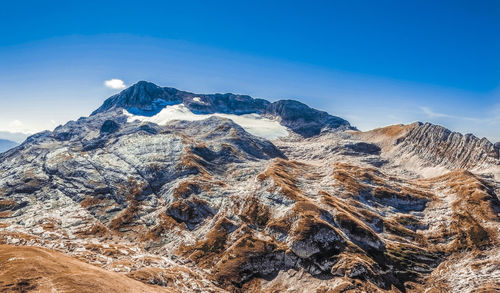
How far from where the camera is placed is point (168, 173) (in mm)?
164000

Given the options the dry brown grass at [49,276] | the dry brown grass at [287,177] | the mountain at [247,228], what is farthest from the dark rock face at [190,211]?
the dry brown grass at [49,276]

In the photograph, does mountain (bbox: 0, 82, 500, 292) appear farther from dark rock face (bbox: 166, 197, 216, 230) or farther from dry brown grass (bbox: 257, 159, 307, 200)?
dry brown grass (bbox: 257, 159, 307, 200)

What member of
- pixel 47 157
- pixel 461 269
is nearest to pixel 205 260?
pixel 461 269

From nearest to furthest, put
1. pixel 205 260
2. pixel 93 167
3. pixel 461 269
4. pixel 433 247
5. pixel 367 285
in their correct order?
1. pixel 367 285
2. pixel 461 269
3. pixel 205 260
4. pixel 433 247
5. pixel 93 167

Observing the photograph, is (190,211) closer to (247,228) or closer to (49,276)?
(247,228)

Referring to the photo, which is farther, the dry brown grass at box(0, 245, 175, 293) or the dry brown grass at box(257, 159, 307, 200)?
the dry brown grass at box(257, 159, 307, 200)

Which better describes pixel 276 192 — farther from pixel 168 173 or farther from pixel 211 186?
pixel 168 173

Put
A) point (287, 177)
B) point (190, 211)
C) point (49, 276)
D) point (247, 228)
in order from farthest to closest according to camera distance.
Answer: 1. point (287, 177)
2. point (190, 211)
3. point (247, 228)
4. point (49, 276)

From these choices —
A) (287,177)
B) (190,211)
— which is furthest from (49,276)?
(287,177)

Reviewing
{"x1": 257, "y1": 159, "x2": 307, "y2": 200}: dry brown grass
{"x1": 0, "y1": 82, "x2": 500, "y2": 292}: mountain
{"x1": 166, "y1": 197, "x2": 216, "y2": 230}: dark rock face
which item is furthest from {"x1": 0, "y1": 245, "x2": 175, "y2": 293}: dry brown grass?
{"x1": 257, "y1": 159, "x2": 307, "y2": 200}: dry brown grass

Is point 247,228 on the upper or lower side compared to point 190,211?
lower

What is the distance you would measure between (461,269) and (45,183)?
19198cm

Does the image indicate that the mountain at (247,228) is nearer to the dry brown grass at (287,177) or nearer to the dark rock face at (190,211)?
the dark rock face at (190,211)

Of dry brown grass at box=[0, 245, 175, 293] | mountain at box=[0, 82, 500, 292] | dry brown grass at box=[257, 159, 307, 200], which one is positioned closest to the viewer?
dry brown grass at box=[0, 245, 175, 293]
